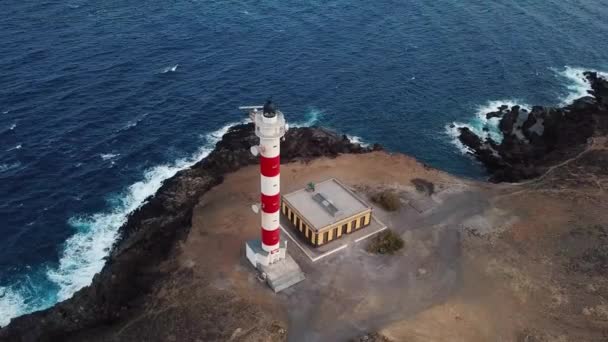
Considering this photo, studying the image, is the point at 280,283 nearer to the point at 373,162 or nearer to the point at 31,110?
the point at 373,162

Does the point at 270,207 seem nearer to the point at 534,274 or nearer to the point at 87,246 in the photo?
the point at 87,246

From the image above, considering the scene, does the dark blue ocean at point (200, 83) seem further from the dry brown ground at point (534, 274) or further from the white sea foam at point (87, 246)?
the dry brown ground at point (534, 274)

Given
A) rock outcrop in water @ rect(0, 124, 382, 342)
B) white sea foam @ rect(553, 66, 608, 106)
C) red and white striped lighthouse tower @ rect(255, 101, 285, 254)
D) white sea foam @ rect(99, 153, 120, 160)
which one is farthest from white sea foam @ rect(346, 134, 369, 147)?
white sea foam @ rect(553, 66, 608, 106)

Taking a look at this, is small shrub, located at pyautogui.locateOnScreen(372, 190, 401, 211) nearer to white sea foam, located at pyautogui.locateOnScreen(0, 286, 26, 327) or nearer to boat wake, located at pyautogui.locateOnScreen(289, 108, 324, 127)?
boat wake, located at pyautogui.locateOnScreen(289, 108, 324, 127)

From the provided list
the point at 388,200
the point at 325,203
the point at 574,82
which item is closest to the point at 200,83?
the point at 325,203

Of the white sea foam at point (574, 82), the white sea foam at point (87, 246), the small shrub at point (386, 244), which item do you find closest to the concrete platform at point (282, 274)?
the small shrub at point (386, 244)

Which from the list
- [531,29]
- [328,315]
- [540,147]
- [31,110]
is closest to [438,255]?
[328,315]
